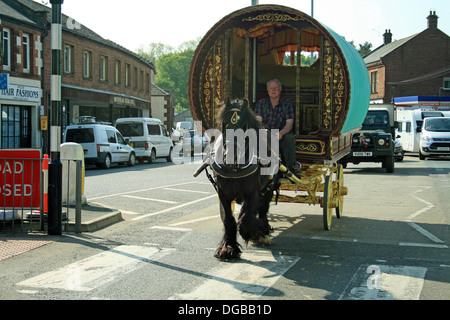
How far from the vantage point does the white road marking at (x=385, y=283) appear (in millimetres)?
5461

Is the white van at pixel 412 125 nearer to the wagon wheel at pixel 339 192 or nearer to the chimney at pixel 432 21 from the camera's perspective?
the wagon wheel at pixel 339 192

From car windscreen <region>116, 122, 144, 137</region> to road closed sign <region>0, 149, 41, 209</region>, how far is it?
2151cm

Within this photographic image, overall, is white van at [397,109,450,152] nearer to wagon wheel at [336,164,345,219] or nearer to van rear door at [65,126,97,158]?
van rear door at [65,126,97,158]

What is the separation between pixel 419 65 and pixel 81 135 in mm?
46442

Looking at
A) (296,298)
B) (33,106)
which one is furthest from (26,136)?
(296,298)

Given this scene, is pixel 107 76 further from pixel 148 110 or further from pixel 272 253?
pixel 272 253

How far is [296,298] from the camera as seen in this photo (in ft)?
17.6

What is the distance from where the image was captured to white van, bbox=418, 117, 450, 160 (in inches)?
1208

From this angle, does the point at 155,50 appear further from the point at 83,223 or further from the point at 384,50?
the point at 83,223

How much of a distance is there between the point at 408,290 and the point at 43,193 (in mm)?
5925

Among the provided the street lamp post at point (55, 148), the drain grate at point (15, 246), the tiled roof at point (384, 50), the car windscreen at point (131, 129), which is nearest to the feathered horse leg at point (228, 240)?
the drain grate at point (15, 246)

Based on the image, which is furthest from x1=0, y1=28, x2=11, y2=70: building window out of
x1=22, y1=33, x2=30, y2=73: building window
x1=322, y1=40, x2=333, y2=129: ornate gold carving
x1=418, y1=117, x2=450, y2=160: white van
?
x1=322, y1=40, x2=333, y2=129: ornate gold carving

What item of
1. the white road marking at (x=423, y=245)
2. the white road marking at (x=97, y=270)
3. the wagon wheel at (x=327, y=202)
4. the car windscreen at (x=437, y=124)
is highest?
the car windscreen at (x=437, y=124)

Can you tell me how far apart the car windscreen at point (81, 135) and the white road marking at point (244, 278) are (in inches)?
762
